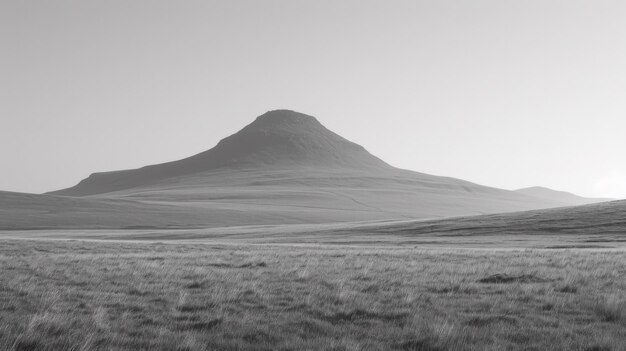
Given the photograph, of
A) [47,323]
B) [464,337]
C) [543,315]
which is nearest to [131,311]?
A: [47,323]

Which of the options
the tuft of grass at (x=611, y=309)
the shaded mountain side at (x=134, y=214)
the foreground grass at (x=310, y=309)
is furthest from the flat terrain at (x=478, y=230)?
the shaded mountain side at (x=134, y=214)

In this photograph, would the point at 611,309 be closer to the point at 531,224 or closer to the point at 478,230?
the point at 478,230

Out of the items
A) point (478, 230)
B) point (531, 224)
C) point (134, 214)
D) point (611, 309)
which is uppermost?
point (134, 214)

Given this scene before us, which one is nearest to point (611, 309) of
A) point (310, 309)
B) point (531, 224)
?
point (310, 309)

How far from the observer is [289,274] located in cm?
1628

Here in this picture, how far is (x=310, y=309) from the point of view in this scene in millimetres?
10555

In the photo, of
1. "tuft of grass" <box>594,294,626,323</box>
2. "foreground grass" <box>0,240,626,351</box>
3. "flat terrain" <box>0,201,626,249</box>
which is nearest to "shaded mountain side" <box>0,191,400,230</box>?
"flat terrain" <box>0,201,626,249</box>

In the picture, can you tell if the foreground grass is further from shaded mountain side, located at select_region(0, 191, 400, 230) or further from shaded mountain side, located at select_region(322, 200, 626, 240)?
shaded mountain side, located at select_region(0, 191, 400, 230)

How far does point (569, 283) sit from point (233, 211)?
469 ft

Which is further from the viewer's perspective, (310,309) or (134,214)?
(134,214)

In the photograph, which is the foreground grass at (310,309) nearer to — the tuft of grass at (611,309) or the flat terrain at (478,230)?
the tuft of grass at (611,309)

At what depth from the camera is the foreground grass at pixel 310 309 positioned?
8.11 meters

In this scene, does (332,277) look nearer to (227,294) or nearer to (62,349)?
(227,294)

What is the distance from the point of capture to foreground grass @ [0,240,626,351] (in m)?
8.11
